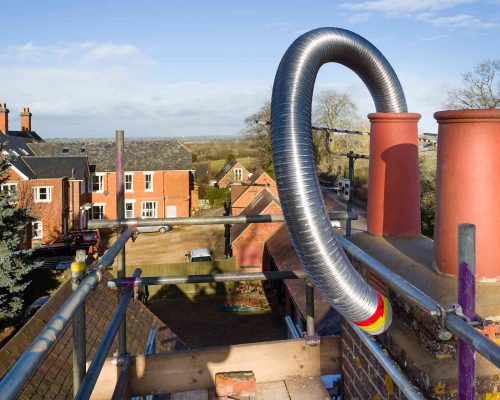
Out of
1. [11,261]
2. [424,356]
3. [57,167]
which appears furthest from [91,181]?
[424,356]

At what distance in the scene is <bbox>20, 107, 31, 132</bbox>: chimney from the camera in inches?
1903

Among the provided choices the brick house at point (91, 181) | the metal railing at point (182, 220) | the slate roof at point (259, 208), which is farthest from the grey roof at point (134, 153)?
the metal railing at point (182, 220)

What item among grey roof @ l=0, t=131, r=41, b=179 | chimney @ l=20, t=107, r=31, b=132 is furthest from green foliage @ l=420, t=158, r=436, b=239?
chimney @ l=20, t=107, r=31, b=132

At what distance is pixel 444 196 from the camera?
2.89 meters

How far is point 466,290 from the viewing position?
1.67 metres

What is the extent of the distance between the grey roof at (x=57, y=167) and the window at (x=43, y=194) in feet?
2.60

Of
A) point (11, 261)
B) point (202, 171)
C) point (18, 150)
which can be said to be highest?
point (18, 150)

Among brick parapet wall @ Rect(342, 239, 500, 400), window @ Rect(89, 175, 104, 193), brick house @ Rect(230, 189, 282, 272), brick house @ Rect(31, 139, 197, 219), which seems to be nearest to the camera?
brick parapet wall @ Rect(342, 239, 500, 400)

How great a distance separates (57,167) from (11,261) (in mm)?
14308

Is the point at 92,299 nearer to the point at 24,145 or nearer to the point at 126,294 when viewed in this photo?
the point at 126,294

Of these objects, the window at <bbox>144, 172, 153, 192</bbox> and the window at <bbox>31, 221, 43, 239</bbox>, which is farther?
the window at <bbox>144, 172, 153, 192</bbox>

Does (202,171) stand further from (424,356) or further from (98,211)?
(424,356)

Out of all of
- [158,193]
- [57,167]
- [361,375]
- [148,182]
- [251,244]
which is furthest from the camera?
[158,193]

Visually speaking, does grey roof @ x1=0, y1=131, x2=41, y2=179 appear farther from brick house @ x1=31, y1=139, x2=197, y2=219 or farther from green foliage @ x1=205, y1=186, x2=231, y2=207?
green foliage @ x1=205, y1=186, x2=231, y2=207
